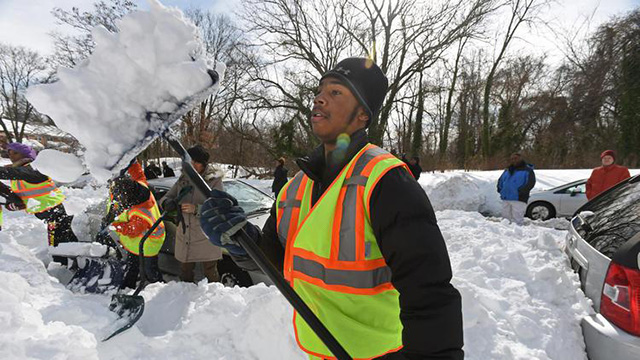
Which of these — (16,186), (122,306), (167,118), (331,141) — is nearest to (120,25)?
(167,118)

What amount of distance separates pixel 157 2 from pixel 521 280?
4226 millimetres

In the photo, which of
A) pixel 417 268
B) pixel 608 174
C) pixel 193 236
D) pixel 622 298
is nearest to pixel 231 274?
pixel 193 236

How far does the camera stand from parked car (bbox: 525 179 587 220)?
933 centimetres

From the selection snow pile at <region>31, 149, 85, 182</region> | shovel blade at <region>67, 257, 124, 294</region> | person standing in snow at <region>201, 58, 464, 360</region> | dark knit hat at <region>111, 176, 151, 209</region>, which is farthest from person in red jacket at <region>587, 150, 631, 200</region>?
shovel blade at <region>67, 257, 124, 294</region>

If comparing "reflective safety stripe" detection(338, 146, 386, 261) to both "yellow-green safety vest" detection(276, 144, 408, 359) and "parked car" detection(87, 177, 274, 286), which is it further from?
"parked car" detection(87, 177, 274, 286)

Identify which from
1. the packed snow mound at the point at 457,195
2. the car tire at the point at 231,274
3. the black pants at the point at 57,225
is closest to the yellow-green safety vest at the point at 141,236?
the car tire at the point at 231,274

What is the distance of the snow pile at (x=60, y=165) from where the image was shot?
1227 millimetres

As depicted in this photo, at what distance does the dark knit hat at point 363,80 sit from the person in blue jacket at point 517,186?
22.9 ft

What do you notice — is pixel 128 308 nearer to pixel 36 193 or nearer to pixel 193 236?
pixel 193 236

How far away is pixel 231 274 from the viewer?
427cm

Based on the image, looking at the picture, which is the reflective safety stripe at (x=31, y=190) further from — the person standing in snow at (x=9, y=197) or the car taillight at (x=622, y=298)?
the car taillight at (x=622, y=298)

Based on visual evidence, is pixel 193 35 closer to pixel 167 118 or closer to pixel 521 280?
pixel 167 118

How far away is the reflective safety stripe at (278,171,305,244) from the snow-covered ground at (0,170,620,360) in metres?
1.47

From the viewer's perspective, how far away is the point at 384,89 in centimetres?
156
